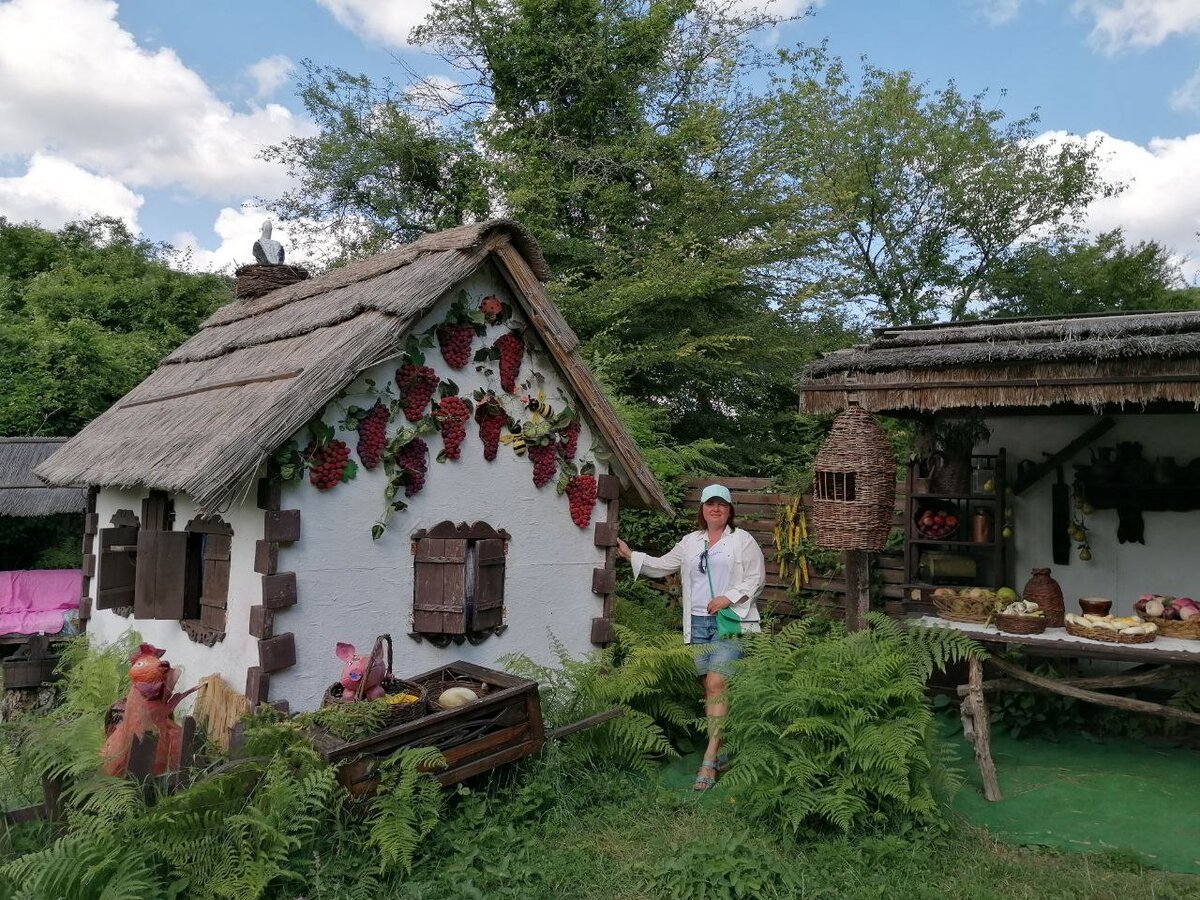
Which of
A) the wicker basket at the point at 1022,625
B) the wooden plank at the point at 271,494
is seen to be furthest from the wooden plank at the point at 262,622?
the wicker basket at the point at 1022,625

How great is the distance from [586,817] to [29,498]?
26.6ft

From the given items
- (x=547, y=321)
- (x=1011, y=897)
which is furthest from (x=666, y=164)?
(x=1011, y=897)

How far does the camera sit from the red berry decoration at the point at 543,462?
6.39 metres

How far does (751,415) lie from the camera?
49.9 ft

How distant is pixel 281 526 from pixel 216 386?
210 centimetres

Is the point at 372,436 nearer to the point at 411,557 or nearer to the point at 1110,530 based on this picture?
the point at 411,557

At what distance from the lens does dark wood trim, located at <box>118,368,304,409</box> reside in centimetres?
550

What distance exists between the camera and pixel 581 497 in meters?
6.69

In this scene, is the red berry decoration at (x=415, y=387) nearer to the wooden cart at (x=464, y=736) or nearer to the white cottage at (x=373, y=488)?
the white cottage at (x=373, y=488)

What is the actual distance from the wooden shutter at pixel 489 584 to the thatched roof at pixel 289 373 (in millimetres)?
1447

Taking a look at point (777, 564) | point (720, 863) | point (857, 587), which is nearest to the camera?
point (720, 863)

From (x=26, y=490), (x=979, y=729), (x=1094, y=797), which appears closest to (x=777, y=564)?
(x=979, y=729)

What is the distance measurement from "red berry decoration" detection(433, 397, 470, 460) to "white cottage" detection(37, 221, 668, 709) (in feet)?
0.05

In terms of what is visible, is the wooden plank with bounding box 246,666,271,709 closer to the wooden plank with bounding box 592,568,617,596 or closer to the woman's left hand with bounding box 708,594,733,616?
the wooden plank with bounding box 592,568,617,596
